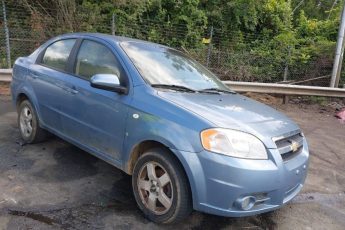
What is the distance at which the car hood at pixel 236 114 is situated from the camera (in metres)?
3.48

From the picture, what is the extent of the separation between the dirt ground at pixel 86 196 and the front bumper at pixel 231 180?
484 mm

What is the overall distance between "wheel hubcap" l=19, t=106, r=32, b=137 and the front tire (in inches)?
95.2

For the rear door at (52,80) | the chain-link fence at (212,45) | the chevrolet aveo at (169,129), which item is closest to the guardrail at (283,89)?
the chain-link fence at (212,45)

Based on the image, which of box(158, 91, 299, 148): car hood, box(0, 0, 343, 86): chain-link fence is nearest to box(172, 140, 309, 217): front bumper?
box(158, 91, 299, 148): car hood

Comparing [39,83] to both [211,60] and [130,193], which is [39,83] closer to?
[130,193]

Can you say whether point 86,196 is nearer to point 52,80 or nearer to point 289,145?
point 52,80

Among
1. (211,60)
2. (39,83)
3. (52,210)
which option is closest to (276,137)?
(52,210)

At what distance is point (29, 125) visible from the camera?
562cm

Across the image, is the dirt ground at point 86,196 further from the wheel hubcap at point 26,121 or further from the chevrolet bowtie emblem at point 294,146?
the chevrolet bowtie emblem at point 294,146

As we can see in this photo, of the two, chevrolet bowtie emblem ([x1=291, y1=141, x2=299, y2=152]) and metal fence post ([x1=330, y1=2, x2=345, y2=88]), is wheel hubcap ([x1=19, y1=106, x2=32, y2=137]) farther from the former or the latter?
metal fence post ([x1=330, y1=2, x2=345, y2=88])

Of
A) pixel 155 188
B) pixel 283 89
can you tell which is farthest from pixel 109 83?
pixel 283 89

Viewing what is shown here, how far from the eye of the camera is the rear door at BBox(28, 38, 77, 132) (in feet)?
16.1

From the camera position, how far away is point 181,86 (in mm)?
4242

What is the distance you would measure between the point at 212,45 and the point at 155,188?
10905 mm
